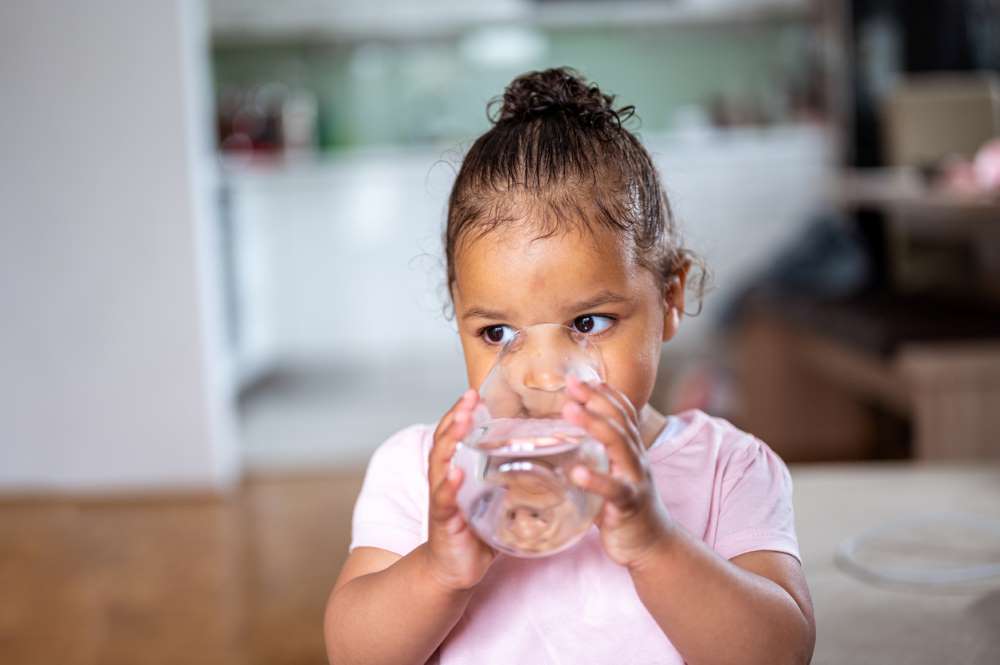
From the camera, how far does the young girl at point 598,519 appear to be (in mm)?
744

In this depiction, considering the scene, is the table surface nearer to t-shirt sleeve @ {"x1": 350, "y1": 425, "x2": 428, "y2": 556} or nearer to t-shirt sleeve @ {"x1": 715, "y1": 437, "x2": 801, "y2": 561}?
t-shirt sleeve @ {"x1": 715, "y1": 437, "x2": 801, "y2": 561}

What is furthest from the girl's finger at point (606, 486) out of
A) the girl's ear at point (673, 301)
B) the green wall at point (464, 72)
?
the green wall at point (464, 72)

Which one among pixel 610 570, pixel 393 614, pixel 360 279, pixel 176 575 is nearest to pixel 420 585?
pixel 393 614

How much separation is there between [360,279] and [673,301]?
4.32m

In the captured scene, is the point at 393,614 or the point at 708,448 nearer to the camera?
the point at 393,614

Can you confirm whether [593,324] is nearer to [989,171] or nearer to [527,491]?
[527,491]

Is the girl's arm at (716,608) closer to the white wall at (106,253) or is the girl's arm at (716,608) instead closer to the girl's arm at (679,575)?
the girl's arm at (679,575)

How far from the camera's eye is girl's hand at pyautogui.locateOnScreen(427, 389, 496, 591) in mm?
707

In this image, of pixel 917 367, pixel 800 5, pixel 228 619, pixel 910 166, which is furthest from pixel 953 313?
pixel 800 5

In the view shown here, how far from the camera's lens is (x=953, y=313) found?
8.69 ft

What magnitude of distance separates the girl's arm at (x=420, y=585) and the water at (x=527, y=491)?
1cm

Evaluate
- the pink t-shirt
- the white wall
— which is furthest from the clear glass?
the white wall

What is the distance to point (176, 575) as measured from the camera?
2.51m

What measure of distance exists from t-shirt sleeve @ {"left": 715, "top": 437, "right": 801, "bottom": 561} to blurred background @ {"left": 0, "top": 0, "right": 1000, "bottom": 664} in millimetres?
181
